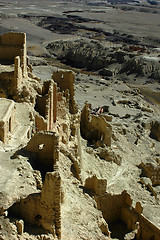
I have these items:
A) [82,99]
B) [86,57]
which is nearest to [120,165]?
[82,99]

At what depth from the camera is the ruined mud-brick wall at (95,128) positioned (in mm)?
24391

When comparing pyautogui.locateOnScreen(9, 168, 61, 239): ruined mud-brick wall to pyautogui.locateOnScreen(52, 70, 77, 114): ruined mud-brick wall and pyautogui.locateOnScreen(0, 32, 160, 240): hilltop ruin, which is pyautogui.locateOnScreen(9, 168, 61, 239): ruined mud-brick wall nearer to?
pyautogui.locateOnScreen(0, 32, 160, 240): hilltop ruin

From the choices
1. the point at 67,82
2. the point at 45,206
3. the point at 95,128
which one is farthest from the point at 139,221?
the point at 95,128

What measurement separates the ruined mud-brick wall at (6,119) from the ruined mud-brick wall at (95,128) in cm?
954

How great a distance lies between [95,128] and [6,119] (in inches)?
459

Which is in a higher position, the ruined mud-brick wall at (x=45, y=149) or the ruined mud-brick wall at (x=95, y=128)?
the ruined mud-brick wall at (x=45, y=149)

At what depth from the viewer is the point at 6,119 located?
46.0 ft

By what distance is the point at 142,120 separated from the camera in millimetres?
36656

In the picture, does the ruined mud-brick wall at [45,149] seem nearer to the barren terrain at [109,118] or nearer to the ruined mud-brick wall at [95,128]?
the barren terrain at [109,118]

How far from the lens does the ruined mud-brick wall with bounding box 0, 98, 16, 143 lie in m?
13.5

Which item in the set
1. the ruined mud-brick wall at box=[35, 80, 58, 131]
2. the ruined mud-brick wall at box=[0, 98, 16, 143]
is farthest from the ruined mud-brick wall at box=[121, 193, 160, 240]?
the ruined mud-brick wall at box=[0, 98, 16, 143]

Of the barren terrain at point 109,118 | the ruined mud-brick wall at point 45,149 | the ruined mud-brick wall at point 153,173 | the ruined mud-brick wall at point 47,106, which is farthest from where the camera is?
the ruined mud-brick wall at point 153,173

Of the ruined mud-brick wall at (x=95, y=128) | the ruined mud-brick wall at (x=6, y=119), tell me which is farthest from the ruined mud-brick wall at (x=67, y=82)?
the ruined mud-brick wall at (x=6, y=119)

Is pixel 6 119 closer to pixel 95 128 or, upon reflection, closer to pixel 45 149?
pixel 45 149
